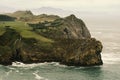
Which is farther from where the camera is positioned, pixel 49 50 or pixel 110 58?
pixel 110 58

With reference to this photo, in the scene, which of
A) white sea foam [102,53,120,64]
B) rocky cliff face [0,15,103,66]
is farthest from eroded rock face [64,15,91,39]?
rocky cliff face [0,15,103,66]

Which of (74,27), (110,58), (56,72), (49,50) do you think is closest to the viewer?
(56,72)

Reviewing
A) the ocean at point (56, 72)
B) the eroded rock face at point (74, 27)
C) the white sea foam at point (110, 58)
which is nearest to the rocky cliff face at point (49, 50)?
the ocean at point (56, 72)

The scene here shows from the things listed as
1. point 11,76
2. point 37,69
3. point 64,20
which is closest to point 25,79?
point 11,76

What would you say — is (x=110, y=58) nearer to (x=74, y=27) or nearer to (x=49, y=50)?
(x=49, y=50)

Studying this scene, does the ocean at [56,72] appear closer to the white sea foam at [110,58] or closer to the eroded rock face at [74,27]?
the white sea foam at [110,58]

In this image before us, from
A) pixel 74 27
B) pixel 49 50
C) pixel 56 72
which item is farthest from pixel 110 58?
pixel 74 27

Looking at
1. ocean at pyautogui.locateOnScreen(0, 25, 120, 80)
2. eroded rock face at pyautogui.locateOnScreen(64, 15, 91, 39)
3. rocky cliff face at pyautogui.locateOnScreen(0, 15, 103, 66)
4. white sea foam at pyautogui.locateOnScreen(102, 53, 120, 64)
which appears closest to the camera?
ocean at pyautogui.locateOnScreen(0, 25, 120, 80)

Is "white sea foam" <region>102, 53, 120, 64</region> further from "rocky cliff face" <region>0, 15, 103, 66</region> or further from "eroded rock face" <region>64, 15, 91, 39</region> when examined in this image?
"eroded rock face" <region>64, 15, 91, 39</region>

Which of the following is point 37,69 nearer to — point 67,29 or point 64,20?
point 67,29

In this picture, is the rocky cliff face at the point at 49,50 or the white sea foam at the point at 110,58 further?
the white sea foam at the point at 110,58

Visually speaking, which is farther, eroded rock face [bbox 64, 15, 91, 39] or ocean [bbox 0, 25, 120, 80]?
eroded rock face [bbox 64, 15, 91, 39]
